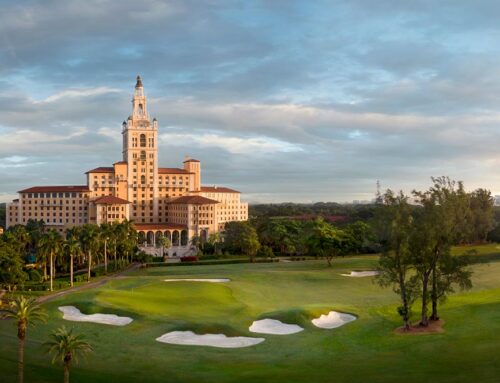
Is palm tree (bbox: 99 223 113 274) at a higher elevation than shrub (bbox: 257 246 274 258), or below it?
higher

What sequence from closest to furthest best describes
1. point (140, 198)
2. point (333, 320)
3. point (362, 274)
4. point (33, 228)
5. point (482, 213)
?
point (333, 320) < point (362, 274) < point (482, 213) < point (33, 228) < point (140, 198)

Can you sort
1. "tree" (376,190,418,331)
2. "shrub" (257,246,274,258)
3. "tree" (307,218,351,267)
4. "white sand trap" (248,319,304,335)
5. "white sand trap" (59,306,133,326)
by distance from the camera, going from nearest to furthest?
"tree" (376,190,418,331), "white sand trap" (248,319,304,335), "white sand trap" (59,306,133,326), "tree" (307,218,351,267), "shrub" (257,246,274,258)

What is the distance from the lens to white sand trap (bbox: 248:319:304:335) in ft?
142

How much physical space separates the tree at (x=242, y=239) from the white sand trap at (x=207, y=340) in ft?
215

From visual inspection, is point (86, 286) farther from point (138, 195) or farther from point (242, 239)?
point (138, 195)

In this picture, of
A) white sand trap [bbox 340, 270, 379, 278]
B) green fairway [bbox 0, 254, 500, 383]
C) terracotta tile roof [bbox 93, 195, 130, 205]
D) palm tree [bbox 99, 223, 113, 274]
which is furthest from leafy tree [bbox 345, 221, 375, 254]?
terracotta tile roof [bbox 93, 195, 130, 205]

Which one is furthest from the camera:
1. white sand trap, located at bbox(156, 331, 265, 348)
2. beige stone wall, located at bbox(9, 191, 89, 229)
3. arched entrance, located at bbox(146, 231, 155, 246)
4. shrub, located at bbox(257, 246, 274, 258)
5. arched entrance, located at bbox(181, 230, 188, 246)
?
beige stone wall, located at bbox(9, 191, 89, 229)

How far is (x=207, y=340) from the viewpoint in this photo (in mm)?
40500

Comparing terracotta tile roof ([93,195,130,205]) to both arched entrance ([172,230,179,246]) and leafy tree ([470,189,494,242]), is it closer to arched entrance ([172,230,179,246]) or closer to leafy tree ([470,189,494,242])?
arched entrance ([172,230,179,246])

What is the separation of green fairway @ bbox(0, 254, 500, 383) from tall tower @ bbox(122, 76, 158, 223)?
97.2 meters

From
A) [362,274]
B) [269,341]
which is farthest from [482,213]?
[269,341]

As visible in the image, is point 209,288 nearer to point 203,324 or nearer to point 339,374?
point 203,324

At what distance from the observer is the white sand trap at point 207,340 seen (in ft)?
130

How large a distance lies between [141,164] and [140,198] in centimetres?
1027
